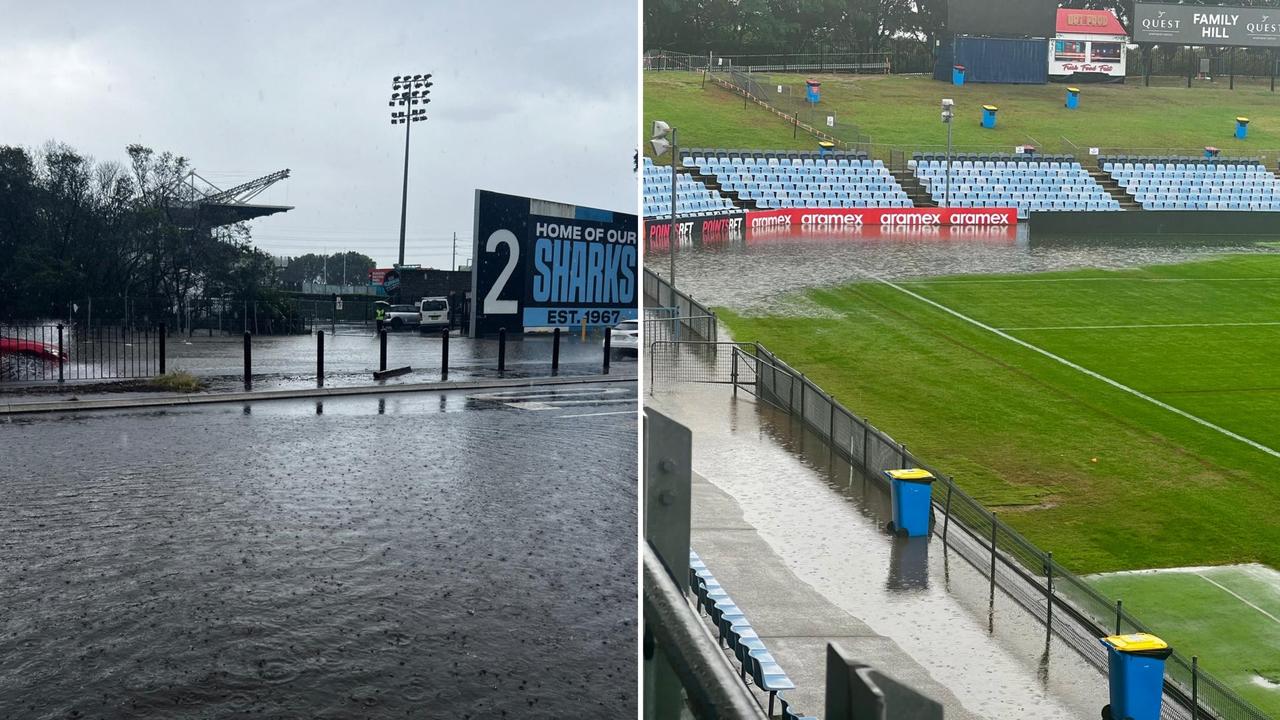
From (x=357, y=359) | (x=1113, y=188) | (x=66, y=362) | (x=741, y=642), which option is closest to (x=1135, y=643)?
(x=741, y=642)

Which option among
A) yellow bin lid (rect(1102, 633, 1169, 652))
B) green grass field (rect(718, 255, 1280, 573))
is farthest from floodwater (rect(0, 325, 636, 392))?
yellow bin lid (rect(1102, 633, 1169, 652))

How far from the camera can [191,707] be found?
882 centimetres

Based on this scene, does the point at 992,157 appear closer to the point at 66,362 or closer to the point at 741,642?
the point at 66,362

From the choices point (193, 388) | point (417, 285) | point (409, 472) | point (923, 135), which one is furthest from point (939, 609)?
point (923, 135)

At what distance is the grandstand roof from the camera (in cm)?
8250

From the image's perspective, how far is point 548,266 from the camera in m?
38.7

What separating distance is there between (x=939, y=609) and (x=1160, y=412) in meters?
19.1

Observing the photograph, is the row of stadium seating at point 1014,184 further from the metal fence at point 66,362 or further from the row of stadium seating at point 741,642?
the row of stadium seating at point 741,642

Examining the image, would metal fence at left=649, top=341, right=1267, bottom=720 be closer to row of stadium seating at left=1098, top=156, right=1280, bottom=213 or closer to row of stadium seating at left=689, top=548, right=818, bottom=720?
row of stadium seating at left=689, top=548, right=818, bottom=720

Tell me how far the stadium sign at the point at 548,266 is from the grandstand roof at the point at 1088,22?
52.3m

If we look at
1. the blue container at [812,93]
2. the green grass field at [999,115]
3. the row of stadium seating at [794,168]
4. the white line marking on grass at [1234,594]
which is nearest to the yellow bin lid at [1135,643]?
the white line marking on grass at [1234,594]

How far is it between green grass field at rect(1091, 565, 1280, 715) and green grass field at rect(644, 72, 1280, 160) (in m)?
44.9

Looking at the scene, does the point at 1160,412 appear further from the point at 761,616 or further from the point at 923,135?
the point at 923,135

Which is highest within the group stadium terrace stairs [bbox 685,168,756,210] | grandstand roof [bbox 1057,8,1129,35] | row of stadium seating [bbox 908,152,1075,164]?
grandstand roof [bbox 1057,8,1129,35]
